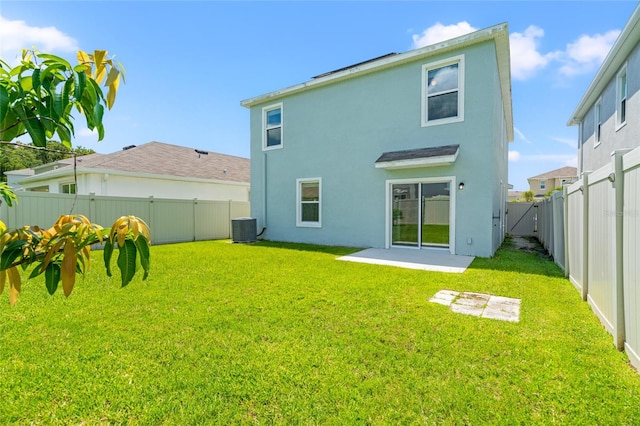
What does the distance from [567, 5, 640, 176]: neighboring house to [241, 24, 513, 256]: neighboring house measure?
2.86m

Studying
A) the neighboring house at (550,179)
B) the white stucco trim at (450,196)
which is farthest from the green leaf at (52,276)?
the neighboring house at (550,179)

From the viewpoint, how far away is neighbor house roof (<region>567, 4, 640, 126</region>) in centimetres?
802

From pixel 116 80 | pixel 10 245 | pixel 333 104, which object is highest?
pixel 333 104

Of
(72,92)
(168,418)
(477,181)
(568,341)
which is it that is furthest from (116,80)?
(477,181)

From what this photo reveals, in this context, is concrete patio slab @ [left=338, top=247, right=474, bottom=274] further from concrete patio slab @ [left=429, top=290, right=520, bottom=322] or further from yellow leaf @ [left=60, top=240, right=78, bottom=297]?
yellow leaf @ [left=60, top=240, right=78, bottom=297]

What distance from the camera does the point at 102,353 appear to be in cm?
312

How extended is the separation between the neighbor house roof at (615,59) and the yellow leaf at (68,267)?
38.7ft

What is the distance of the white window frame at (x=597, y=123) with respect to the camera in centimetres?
1249

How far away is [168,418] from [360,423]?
138 cm

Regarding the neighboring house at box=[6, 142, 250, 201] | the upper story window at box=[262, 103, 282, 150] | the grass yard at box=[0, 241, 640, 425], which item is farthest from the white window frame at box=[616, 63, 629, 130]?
the neighboring house at box=[6, 142, 250, 201]

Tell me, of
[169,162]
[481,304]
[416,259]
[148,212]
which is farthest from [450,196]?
[169,162]

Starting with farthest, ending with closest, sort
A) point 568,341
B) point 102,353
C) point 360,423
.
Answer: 1. point 568,341
2. point 102,353
3. point 360,423

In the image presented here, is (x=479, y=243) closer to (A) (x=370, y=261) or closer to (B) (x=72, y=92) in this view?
(A) (x=370, y=261)

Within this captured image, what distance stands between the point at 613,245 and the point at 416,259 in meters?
5.14
